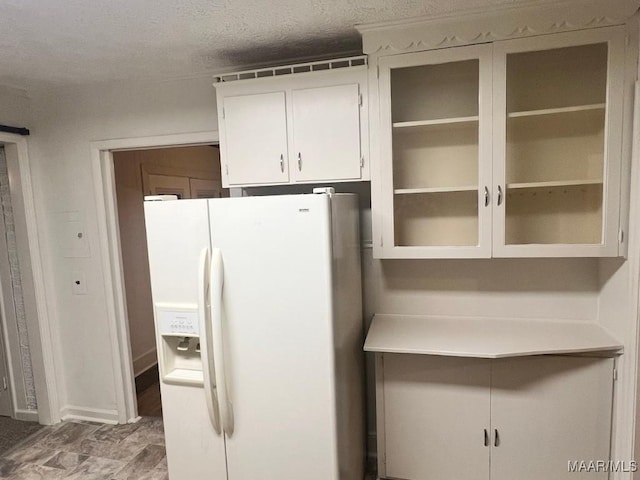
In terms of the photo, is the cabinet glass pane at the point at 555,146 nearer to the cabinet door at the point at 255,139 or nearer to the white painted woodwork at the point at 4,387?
the cabinet door at the point at 255,139

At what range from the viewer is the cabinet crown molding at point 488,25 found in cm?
167

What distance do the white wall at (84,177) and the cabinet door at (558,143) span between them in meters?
1.66

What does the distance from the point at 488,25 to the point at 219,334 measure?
177 centimetres

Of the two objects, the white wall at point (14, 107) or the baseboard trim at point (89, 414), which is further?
the baseboard trim at point (89, 414)

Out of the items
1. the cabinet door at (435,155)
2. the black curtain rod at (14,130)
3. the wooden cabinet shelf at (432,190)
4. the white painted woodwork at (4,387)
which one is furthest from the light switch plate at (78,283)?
the wooden cabinet shelf at (432,190)

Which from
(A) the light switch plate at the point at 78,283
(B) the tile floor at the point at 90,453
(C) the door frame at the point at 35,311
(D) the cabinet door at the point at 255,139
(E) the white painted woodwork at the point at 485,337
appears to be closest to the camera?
(E) the white painted woodwork at the point at 485,337

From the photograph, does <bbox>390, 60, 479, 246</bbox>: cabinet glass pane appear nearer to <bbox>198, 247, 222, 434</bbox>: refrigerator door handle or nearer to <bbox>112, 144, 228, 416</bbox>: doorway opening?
<bbox>198, 247, 222, 434</bbox>: refrigerator door handle

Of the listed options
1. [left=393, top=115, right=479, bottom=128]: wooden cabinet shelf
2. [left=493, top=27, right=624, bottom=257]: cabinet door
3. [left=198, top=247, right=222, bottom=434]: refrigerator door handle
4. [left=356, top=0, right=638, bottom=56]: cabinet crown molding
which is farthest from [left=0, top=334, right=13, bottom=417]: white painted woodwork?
[left=493, top=27, right=624, bottom=257]: cabinet door

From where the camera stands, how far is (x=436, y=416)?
2.01 metres

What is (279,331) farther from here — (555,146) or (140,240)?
(140,240)

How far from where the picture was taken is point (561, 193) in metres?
1.93

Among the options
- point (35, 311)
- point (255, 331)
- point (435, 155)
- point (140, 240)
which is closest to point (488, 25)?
point (435, 155)

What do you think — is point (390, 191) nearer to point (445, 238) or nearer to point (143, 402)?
point (445, 238)

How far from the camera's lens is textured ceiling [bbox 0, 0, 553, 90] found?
157cm
